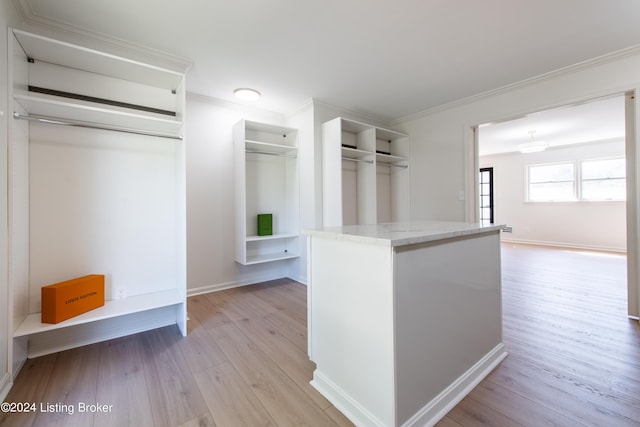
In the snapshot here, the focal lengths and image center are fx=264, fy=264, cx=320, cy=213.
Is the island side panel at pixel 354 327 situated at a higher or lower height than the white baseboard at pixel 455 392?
higher

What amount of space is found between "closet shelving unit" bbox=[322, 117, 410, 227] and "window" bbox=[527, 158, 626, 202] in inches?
196

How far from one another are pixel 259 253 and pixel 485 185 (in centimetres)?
725

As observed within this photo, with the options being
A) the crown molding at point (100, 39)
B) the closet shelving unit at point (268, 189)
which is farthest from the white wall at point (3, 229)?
the closet shelving unit at point (268, 189)

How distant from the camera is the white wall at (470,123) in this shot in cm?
239

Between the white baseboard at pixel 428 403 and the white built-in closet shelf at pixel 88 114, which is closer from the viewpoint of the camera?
the white baseboard at pixel 428 403

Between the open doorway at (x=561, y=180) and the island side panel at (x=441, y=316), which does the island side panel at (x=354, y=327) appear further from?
the open doorway at (x=561, y=180)

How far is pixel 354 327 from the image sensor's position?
1.32 m

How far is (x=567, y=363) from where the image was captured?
1.75 m

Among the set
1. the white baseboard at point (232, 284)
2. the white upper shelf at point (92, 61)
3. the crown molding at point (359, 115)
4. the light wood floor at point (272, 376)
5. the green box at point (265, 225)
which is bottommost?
the light wood floor at point (272, 376)

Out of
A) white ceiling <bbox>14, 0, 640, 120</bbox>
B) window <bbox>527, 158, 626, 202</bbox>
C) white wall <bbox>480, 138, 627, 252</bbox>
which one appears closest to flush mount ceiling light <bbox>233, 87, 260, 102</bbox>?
white ceiling <bbox>14, 0, 640, 120</bbox>

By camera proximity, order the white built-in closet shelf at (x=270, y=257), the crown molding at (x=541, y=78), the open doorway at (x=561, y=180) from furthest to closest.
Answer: the open doorway at (x=561, y=180), the white built-in closet shelf at (x=270, y=257), the crown molding at (x=541, y=78)

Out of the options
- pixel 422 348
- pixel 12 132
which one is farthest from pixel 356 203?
pixel 12 132

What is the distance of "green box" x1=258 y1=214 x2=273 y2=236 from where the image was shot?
3.41 m

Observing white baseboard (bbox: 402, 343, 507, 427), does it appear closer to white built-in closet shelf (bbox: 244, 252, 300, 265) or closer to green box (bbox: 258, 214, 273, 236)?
white built-in closet shelf (bbox: 244, 252, 300, 265)
